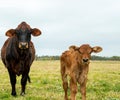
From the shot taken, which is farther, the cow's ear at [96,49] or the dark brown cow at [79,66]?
the cow's ear at [96,49]

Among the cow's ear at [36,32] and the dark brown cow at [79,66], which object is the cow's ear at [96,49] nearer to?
the dark brown cow at [79,66]

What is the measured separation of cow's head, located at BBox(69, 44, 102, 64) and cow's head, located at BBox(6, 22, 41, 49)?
9.51 feet

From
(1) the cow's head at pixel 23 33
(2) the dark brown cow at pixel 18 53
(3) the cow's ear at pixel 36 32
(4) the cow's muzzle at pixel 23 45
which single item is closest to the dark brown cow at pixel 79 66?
(4) the cow's muzzle at pixel 23 45

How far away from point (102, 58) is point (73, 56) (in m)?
93.4

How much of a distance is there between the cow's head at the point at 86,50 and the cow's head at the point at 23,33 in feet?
9.51

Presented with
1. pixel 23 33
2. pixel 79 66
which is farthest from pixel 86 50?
pixel 23 33

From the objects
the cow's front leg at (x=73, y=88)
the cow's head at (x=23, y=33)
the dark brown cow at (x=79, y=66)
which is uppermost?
the cow's head at (x=23, y=33)

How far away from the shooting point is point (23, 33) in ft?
54.3

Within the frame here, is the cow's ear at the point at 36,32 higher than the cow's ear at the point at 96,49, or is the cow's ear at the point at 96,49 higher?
the cow's ear at the point at 36,32

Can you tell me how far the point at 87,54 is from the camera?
1330 centimetres

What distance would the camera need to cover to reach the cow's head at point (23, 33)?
16047mm

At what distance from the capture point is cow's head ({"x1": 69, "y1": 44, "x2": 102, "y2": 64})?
43.3 ft

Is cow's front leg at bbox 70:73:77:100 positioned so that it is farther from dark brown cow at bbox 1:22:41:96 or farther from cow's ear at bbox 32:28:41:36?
cow's ear at bbox 32:28:41:36

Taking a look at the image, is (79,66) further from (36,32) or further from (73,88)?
(36,32)
